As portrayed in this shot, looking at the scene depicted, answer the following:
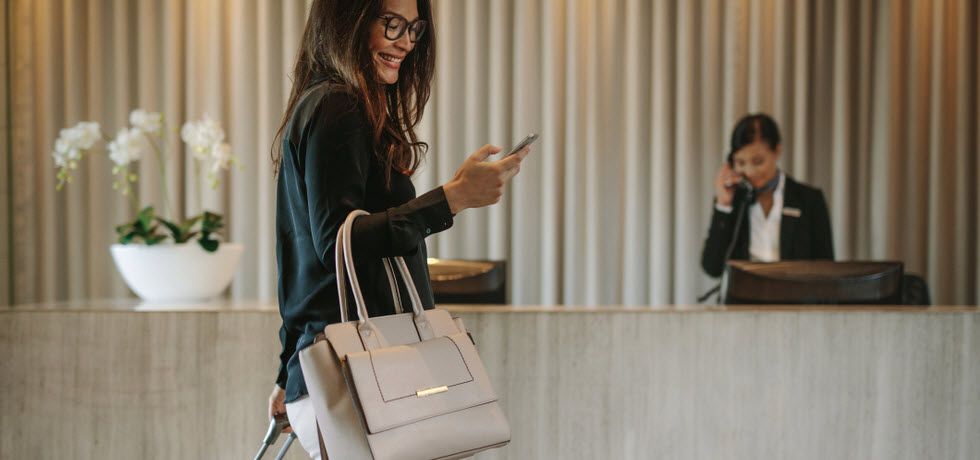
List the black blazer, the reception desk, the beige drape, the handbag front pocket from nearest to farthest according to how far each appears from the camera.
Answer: the handbag front pocket, the reception desk, the black blazer, the beige drape

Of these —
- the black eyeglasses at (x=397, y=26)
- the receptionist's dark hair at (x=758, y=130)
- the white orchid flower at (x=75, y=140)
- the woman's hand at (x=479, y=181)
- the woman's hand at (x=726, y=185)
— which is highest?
the receptionist's dark hair at (x=758, y=130)

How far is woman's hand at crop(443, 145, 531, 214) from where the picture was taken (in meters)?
0.88

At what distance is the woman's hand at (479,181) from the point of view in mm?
883

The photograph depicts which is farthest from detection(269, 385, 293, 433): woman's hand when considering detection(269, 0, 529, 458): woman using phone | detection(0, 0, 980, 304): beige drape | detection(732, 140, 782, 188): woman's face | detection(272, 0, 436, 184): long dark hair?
detection(732, 140, 782, 188): woman's face

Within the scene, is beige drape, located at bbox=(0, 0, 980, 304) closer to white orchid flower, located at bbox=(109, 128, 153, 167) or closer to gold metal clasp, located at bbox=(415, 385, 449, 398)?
white orchid flower, located at bbox=(109, 128, 153, 167)

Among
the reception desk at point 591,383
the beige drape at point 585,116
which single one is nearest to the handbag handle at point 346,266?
the reception desk at point 591,383

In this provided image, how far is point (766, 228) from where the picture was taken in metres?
3.40

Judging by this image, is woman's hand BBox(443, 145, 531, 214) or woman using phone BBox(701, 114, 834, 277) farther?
woman using phone BBox(701, 114, 834, 277)

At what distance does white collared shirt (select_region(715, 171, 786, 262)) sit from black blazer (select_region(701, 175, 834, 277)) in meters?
0.02

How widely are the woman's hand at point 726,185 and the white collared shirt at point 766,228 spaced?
0.11 metres

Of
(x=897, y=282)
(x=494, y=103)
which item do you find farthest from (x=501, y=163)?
(x=494, y=103)

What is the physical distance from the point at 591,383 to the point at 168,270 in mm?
1061

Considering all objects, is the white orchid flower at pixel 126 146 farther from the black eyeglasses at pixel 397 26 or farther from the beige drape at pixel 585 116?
the beige drape at pixel 585 116

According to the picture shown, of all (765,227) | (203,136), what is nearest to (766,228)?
(765,227)
